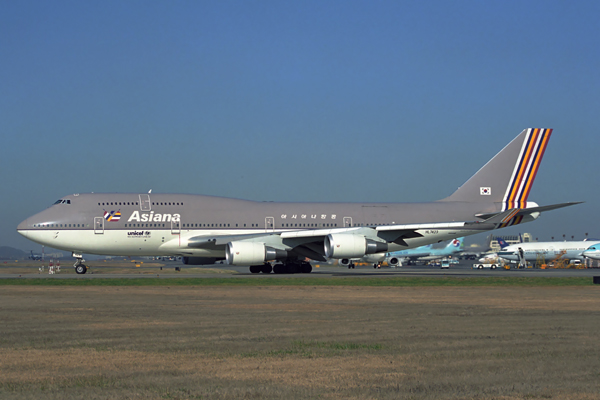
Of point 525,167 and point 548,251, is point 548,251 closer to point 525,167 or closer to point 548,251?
point 548,251

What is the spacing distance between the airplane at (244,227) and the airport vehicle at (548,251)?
148ft

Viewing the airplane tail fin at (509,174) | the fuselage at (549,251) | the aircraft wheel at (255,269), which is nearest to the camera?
the aircraft wheel at (255,269)

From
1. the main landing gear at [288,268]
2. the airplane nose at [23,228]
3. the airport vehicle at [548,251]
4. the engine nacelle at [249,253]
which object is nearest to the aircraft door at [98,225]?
the airplane nose at [23,228]

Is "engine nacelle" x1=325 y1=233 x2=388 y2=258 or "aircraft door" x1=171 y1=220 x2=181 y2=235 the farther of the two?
"aircraft door" x1=171 y1=220 x2=181 y2=235

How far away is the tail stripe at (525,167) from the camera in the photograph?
44812mm

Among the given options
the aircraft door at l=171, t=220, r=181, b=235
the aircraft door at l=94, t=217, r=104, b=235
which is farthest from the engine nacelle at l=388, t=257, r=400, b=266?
the aircraft door at l=94, t=217, r=104, b=235

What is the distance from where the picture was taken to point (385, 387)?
24.4 feet

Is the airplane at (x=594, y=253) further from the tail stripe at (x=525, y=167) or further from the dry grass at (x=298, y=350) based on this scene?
the dry grass at (x=298, y=350)

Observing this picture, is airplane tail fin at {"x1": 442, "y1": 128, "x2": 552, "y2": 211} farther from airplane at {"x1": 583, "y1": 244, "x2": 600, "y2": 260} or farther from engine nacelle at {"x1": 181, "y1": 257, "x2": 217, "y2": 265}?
airplane at {"x1": 583, "y1": 244, "x2": 600, "y2": 260}

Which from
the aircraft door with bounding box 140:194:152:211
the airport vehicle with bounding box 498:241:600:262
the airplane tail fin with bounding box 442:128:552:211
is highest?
the airplane tail fin with bounding box 442:128:552:211

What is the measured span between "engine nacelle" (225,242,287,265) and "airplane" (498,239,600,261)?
54772 mm

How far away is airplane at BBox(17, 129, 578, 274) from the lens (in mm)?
38125

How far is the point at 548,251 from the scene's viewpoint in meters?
84.5

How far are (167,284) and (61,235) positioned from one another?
12.9 metres
